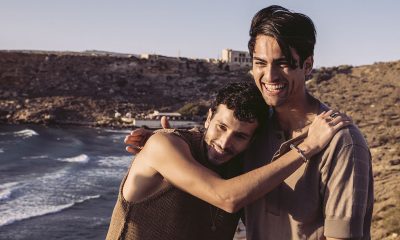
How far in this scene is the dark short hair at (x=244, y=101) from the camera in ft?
11.1

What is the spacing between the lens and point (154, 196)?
3354 mm

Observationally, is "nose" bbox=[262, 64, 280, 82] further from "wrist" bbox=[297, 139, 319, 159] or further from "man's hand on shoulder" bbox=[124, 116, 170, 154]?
"man's hand on shoulder" bbox=[124, 116, 170, 154]

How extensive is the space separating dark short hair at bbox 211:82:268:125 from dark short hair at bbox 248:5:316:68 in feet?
1.33

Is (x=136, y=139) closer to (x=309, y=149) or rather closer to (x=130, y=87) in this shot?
(x=309, y=149)

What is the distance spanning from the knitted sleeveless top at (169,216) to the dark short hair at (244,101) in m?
0.36

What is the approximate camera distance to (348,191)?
2.73 m

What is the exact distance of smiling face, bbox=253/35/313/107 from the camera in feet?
10.3

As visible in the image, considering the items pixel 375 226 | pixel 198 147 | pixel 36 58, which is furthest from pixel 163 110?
pixel 198 147

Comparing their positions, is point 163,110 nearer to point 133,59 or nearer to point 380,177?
point 133,59

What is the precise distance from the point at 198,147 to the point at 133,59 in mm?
86522

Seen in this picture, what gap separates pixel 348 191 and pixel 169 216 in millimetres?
1203

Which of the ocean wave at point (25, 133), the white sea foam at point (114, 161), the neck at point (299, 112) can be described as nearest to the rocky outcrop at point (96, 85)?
the ocean wave at point (25, 133)

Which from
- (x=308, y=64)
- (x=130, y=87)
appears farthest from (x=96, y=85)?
(x=308, y=64)

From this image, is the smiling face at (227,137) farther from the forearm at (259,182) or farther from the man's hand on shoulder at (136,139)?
the man's hand on shoulder at (136,139)
